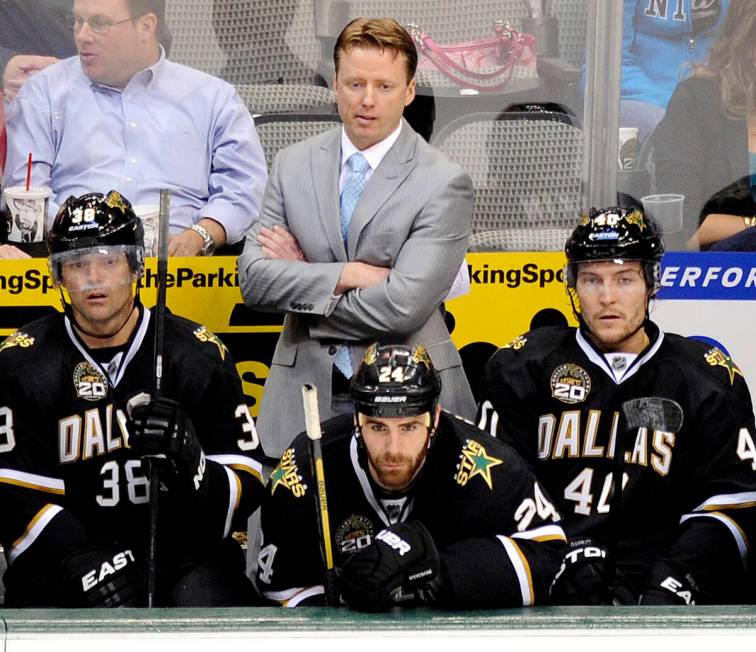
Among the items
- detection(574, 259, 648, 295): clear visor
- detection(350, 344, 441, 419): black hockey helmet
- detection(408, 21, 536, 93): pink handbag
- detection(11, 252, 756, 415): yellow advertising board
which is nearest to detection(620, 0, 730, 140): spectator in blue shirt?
detection(408, 21, 536, 93): pink handbag

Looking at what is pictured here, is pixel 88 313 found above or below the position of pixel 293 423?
above

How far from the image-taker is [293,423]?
13.5ft

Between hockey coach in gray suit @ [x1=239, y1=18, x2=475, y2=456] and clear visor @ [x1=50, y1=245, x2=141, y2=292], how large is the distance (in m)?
0.41

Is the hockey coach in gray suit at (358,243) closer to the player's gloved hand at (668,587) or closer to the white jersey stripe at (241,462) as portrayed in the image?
the white jersey stripe at (241,462)

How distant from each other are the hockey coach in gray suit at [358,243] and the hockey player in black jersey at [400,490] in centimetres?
48

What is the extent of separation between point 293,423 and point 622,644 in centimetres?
172

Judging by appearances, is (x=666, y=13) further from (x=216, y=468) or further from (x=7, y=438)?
(x=7, y=438)

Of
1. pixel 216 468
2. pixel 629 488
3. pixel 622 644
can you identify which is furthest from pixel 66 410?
pixel 622 644

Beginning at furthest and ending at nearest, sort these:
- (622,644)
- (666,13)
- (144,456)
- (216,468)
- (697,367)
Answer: (666,13) < (697,367) < (216,468) < (144,456) < (622,644)

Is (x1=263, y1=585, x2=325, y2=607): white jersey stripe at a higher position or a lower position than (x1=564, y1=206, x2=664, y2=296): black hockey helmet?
lower

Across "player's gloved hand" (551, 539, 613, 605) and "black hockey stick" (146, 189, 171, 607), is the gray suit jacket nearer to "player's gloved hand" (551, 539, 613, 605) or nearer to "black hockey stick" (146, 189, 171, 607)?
"black hockey stick" (146, 189, 171, 607)

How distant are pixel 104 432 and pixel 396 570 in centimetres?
104

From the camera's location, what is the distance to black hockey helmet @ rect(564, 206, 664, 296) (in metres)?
3.88

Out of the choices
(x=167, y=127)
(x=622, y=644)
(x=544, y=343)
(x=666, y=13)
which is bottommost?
(x=622, y=644)
